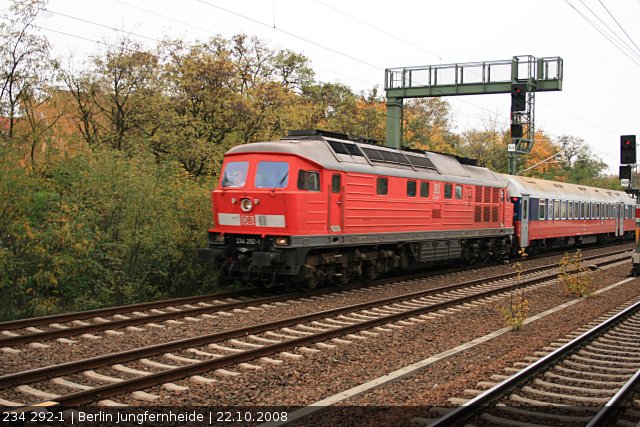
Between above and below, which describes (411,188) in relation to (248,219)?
above

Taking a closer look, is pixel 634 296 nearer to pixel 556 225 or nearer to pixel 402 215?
pixel 402 215

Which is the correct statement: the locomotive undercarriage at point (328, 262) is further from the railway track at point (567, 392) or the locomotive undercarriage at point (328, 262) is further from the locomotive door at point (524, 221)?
the locomotive door at point (524, 221)

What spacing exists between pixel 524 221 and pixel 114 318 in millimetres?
20066

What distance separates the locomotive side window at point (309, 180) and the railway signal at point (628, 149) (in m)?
10.4

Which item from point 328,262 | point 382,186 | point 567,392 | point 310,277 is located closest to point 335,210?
point 328,262

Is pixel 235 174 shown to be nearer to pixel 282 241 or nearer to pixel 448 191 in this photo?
pixel 282 241

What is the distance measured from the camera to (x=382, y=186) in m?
16.3

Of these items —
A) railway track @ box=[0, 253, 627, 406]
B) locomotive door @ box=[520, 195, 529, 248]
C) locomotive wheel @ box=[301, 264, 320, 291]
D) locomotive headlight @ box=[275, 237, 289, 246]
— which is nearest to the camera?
railway track @ box=[0, 253, 627, 406]

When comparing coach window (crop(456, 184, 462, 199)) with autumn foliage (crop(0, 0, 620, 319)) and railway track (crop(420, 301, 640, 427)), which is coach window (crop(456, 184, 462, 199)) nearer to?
autumn foliage (crop(0, 0, 620, 319))

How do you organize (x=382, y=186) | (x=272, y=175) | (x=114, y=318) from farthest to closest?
1. (x=382, y=186)
2. (x=272, y=175)
3. (x=114, y=318)

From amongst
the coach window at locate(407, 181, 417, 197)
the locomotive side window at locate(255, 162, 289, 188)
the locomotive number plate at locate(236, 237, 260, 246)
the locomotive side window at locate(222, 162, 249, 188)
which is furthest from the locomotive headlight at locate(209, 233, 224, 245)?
the coach window at locate(407, 181, 417, 197)

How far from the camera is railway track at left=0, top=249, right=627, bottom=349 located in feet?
31.0

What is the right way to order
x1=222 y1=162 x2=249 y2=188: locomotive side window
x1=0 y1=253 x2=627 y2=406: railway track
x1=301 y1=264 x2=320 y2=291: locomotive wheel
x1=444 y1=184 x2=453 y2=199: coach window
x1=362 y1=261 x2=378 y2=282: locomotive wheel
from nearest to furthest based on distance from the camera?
x1=0 y1=253 x2=627 y2=406: railway track → x1=301 y1=264 x2=320 y2=291: locomotive wheel → x1=222 y1=162 x2=249 y2=188: locomotive side window → x1=362 y1=261 x2=378 y2=282: locomotive wheel → x1=444 y1=184 x2=453 y2=199: coach window

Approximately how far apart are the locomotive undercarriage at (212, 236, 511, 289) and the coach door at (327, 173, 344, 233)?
625 millimetres
